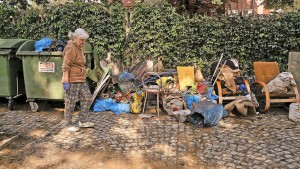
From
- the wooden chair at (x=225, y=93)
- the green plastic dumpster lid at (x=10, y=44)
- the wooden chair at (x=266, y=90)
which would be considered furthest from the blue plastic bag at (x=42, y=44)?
the wooden chair at (x=266, y=90)

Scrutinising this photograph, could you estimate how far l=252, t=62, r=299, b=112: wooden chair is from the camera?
22.1 feet

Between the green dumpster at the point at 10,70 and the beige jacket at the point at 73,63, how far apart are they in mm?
2241

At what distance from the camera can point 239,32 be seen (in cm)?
851

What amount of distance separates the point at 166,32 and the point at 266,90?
337cm

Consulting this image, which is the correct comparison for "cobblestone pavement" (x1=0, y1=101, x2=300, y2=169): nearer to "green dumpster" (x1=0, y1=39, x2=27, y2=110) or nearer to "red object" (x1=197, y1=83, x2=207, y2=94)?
"green dumpster" (x1=0, y1=39, x2=27, y2=110)

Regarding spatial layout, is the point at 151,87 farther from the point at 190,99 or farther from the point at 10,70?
the point at 10,70

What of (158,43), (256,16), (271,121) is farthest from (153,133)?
(256,16)

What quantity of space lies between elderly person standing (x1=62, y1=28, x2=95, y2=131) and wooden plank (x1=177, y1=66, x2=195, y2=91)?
2281 mm

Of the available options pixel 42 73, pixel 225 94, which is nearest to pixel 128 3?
pixel 42 73

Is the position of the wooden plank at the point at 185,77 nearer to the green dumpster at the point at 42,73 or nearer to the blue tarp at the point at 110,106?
the blue tarp at the point at 110,106

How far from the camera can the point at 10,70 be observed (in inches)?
280

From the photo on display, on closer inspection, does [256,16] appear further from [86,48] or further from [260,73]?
[86,48]

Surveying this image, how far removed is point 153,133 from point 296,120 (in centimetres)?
283


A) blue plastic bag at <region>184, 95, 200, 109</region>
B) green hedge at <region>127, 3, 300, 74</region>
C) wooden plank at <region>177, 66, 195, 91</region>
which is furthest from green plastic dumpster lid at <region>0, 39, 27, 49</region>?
blue plastic bag at <region>184, 95, 200, 109</region>
